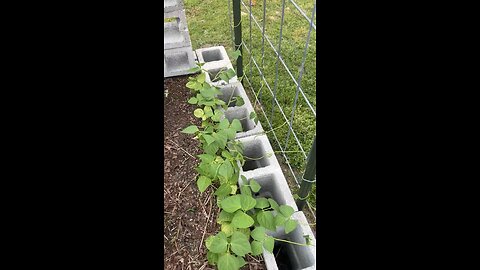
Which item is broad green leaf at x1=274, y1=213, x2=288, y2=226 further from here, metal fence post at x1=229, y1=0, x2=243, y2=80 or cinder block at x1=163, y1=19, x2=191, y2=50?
cinder block at x1=163, y1=19, x2=191, y2=50

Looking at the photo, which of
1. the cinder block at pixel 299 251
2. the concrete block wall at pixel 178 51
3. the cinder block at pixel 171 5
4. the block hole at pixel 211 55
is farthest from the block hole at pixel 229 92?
the cinder block at pixel 299 251

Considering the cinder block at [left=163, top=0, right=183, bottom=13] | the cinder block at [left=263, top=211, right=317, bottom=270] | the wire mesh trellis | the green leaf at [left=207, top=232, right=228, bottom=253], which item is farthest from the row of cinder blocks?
the cinder block at [left=163, top=0, right=183, bottom=13]

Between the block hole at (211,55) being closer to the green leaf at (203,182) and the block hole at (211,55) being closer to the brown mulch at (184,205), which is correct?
the brown mulch at (184,205)

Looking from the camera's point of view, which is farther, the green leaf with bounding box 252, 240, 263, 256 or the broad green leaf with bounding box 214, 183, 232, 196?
the broad green leaf with bounding box 214, 183, 232, 196

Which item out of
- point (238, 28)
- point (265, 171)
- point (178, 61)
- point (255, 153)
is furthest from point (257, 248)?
point (178, 61)

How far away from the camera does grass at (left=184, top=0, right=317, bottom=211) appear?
2043mm

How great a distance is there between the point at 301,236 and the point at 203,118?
731 millimetres

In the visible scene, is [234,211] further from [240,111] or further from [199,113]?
[240,111]

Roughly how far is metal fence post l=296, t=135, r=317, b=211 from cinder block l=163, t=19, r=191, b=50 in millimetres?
1220

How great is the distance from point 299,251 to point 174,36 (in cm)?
150

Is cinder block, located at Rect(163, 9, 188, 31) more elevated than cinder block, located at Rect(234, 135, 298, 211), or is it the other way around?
cinder block, located at Rect(163, 9, 188, 31)

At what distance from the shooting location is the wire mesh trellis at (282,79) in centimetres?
185
